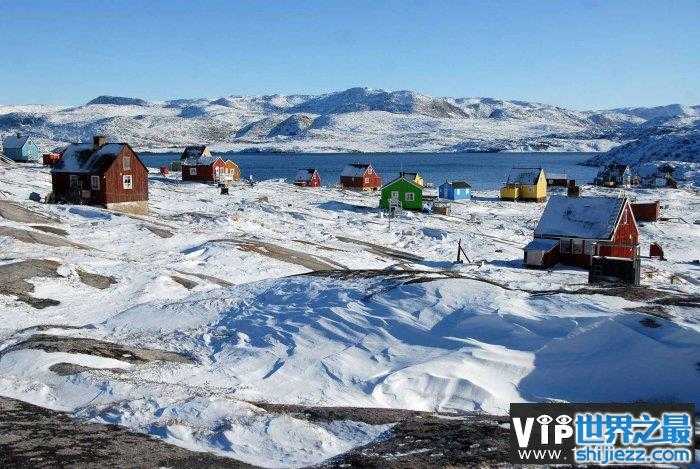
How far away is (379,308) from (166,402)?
8.11 m

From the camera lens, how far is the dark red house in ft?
178

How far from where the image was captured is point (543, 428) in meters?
10.6

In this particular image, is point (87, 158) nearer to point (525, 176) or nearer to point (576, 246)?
point (576, 246)

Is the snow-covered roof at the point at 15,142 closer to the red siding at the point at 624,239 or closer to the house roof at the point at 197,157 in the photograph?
the house roof at the point at 197,157

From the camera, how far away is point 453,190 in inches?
3324

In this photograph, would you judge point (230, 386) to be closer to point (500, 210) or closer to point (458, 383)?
point (458, 383)

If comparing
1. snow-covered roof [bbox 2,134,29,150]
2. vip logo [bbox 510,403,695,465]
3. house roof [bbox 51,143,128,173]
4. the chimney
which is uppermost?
snow-covered roof [bbox 2,134,29,150]

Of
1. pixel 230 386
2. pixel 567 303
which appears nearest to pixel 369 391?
pixel 230 386

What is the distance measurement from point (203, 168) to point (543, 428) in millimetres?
83768

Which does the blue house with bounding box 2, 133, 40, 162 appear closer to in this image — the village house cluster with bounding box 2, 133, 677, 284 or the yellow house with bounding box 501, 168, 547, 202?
the village house cluster with bounding box 2, 133, 677, 284

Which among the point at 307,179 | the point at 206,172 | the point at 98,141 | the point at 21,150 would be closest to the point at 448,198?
the point at 307,179

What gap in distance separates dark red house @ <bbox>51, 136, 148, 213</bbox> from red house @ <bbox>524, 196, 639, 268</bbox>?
3337 cm

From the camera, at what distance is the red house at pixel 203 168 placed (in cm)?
8975

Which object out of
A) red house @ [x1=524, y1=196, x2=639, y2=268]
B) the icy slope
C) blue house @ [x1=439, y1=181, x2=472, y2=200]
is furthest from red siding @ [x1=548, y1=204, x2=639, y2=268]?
blue house @ [x1=439, y1=181, x2=472, y2=200]
